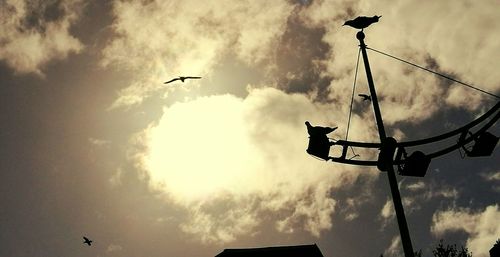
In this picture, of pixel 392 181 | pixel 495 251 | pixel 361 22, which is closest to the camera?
pixel 392 181

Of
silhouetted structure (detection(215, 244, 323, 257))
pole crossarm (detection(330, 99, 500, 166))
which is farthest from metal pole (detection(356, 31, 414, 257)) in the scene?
silhouetted structure (detection(215, 244, 323, 257))

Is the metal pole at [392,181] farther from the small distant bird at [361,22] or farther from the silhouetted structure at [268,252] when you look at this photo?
the silhouetted structure at [268,252]

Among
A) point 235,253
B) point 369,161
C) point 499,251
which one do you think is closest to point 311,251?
point 235,253

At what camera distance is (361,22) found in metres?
9.25

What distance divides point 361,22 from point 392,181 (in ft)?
12.0

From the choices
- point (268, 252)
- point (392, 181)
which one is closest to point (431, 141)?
point (392, 181)

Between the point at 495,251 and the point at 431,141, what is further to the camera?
the point at 495,251

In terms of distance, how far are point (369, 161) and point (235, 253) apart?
1542 cm

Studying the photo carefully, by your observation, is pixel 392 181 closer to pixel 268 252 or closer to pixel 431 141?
pixel 431 141

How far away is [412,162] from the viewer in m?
8.73

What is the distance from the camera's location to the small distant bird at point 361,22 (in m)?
9.18

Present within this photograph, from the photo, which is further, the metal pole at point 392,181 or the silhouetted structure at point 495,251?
the silhouetted structure at point 495,251

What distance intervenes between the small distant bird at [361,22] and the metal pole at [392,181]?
1.42 feet

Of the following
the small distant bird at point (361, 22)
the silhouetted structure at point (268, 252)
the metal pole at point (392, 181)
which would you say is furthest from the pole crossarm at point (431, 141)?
the silhouetted structure at point (268, 252)
